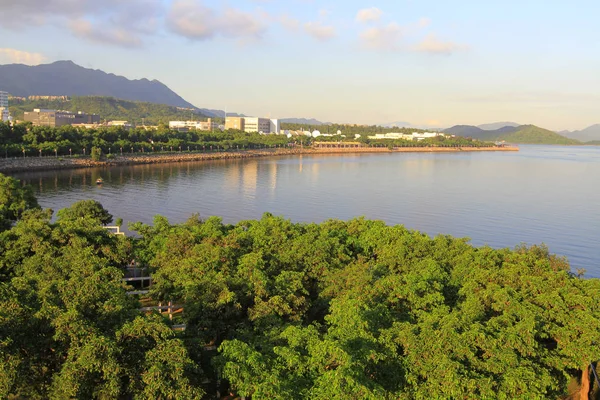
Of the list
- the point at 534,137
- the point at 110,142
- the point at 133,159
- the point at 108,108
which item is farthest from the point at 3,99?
the point at 534,137

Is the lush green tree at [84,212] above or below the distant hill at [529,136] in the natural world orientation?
below

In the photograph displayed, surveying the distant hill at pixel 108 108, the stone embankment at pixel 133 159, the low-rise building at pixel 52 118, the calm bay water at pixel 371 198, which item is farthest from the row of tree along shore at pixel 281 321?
the distant hill at pixel 108 108

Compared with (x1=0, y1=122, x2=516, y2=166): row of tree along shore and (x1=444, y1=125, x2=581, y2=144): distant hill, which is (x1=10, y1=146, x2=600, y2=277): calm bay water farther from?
(x1=444, y1=125, x2=581, y2=144): distant hill

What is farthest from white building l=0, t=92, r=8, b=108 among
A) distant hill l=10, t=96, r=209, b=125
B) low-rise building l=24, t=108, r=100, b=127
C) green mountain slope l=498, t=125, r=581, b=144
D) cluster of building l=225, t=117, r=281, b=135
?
green mountain slope l=498, t=125, r=581, b=144

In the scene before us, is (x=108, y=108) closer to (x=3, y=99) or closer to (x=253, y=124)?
(x=3, y=99)

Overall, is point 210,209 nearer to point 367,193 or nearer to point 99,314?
point 367,193

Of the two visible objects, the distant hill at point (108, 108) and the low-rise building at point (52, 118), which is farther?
the distant hill at point (108, 108)

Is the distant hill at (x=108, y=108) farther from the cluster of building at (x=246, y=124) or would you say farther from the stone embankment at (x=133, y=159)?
the stone embankment at (x=133, y=159)

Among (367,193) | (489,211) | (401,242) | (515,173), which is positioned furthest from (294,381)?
(515,173)
